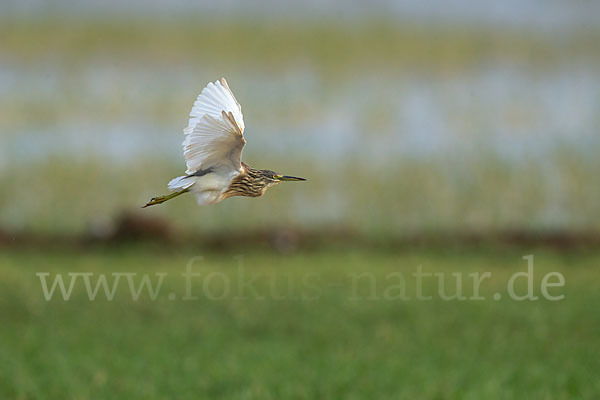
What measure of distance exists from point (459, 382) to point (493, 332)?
1.33 metres

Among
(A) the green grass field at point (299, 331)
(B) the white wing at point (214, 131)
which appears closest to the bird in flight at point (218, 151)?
(B) the white wing at point (214, 131)

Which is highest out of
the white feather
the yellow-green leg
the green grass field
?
the white feather

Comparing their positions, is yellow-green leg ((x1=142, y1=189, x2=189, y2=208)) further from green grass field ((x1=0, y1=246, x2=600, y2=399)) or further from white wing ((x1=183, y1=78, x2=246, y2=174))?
green grass field ((x1=0, y1=246, x2=600, y2=399))

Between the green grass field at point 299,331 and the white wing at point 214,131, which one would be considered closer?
the white wing at point 214,131

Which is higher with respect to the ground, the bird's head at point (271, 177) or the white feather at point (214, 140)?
the white feather at point (214, 140)

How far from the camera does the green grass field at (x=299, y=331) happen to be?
365 cm

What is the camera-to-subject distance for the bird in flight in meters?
0.43

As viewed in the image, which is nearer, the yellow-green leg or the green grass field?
the yellow-green leg

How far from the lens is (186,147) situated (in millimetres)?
429

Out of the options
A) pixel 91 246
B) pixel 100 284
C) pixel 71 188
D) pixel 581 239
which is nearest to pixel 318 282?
pixel 100 284

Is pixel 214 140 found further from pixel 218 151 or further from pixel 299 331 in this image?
pixel 299 331

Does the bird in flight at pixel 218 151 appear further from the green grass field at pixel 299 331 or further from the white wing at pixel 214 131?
the green grass field at pixel 299 331

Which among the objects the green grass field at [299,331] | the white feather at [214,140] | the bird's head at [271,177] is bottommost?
the green grass field at [299,331]

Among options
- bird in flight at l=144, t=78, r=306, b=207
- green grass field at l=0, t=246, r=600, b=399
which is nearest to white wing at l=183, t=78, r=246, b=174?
bird in flight at l=144, t=78, r=306, b=207
